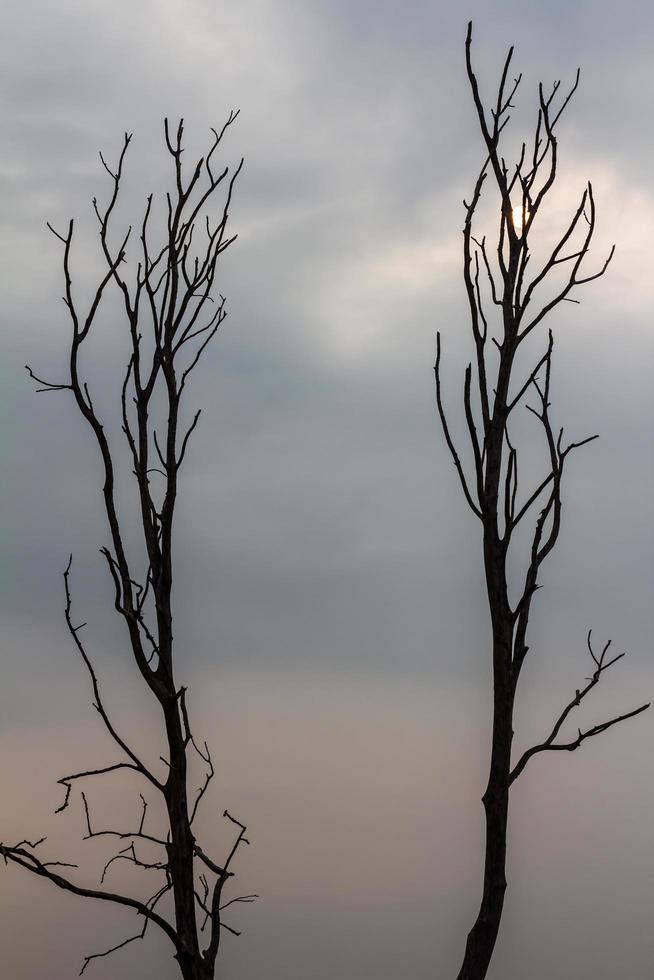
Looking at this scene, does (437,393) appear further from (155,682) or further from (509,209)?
(155,682)

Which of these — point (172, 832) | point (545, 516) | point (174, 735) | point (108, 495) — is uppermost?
point (108, 495)

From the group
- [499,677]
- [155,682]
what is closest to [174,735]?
[155,682]

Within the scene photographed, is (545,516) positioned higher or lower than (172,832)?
higher

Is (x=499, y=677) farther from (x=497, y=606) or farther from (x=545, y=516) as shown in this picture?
(x=545, y=516)

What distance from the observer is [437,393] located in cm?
303

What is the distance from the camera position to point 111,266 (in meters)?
3.26

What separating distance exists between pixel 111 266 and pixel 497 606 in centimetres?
147

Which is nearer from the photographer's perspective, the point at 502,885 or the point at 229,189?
the point at 502,885

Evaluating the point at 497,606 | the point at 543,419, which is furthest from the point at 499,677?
the point at 543,419

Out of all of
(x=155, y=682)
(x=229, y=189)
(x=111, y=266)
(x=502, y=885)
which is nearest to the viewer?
(x=502, y=885)

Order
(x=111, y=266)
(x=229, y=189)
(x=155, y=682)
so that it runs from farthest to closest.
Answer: (x=229, y=189) < (x=111, y=266) < (x=155, y=682)

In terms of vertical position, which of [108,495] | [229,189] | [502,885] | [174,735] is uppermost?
[229,189]

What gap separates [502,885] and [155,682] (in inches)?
41.0

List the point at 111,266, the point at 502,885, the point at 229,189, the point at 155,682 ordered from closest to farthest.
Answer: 1. the point at 502,885
2. the point at 155,682
3. the point at 111,266
4. the point at 229,189
